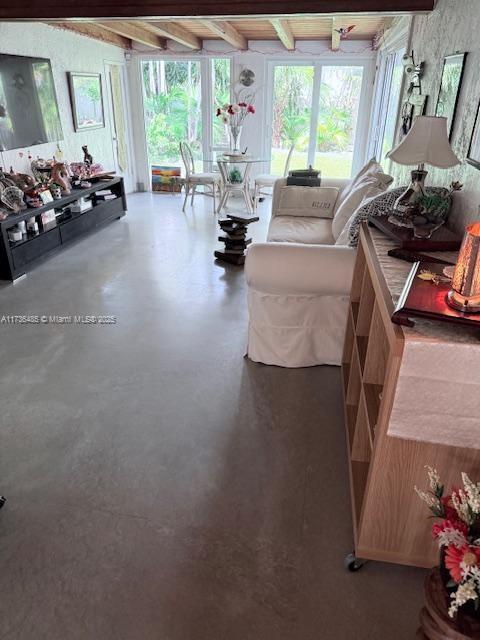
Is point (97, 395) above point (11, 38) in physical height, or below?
below

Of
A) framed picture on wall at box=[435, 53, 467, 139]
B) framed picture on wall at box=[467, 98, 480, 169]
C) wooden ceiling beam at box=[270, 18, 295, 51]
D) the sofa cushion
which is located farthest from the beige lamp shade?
wooden ceiling beam at box=[270, 18, 295, 51]

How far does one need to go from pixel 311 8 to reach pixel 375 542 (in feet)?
11.2

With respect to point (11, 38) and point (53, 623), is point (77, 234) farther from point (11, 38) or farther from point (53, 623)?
point (53, 623)

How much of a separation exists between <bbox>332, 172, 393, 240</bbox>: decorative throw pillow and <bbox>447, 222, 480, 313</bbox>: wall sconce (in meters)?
2.04

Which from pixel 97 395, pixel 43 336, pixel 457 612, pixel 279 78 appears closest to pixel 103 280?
pixel 43 336

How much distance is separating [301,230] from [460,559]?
10.2ft

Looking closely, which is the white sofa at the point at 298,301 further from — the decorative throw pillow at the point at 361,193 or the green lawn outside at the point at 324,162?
the green lawn outside at the point at 324,162

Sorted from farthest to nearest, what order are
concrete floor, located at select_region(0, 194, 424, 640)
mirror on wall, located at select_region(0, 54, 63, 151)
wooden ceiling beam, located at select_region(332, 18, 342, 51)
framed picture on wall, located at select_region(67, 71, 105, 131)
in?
framed picture on wall, located at select_region(67, 71, 105, 131) < wooden ceiling beam, located at select_region(332, 18, 342, 51) < mirror on wall, located at select_region(0, 54, 63, 151) < concrete floor, located at select_region(0, 194, 424, 640)

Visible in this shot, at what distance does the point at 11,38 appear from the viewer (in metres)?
4.58

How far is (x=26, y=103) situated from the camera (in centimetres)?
474

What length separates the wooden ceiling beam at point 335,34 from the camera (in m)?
5.26

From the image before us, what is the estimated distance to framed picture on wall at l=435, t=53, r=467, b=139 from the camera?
2.31m

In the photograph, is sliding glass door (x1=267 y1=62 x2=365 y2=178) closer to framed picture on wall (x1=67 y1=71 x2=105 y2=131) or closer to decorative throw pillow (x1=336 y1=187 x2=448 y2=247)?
framed picture on wall (x1=67 y1=71 x2=105 y2=131)

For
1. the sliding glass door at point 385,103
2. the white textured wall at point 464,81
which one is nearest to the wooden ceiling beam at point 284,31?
the sliding glass door at point 385,103
